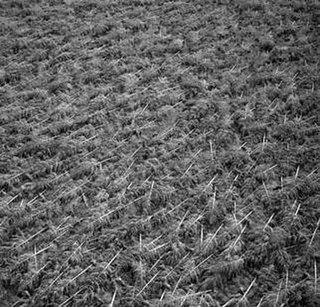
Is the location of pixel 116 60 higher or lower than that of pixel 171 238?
higher

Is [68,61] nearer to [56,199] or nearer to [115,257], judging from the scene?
[56,199]

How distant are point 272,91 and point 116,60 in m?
1.19

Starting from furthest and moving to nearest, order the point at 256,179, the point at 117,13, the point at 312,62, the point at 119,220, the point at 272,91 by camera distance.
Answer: the point at 117,13, the point at 312,62, the point at 272,91, the point at 256,179, the point at 119,220

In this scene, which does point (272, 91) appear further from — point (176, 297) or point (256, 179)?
point (176, 297)

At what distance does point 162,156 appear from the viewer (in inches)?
85.5

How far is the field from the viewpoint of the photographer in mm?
1653

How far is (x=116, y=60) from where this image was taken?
9.46 ft

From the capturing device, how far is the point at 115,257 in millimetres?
1729

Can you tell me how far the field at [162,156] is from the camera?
1.65 meters

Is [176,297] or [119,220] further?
[119,220]

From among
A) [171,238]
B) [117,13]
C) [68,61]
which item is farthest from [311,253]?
[117,13]

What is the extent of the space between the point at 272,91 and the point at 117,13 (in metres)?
1.67

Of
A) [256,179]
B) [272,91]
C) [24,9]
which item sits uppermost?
[24,9]

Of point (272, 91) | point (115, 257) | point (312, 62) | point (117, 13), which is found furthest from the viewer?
point (117, 13)
